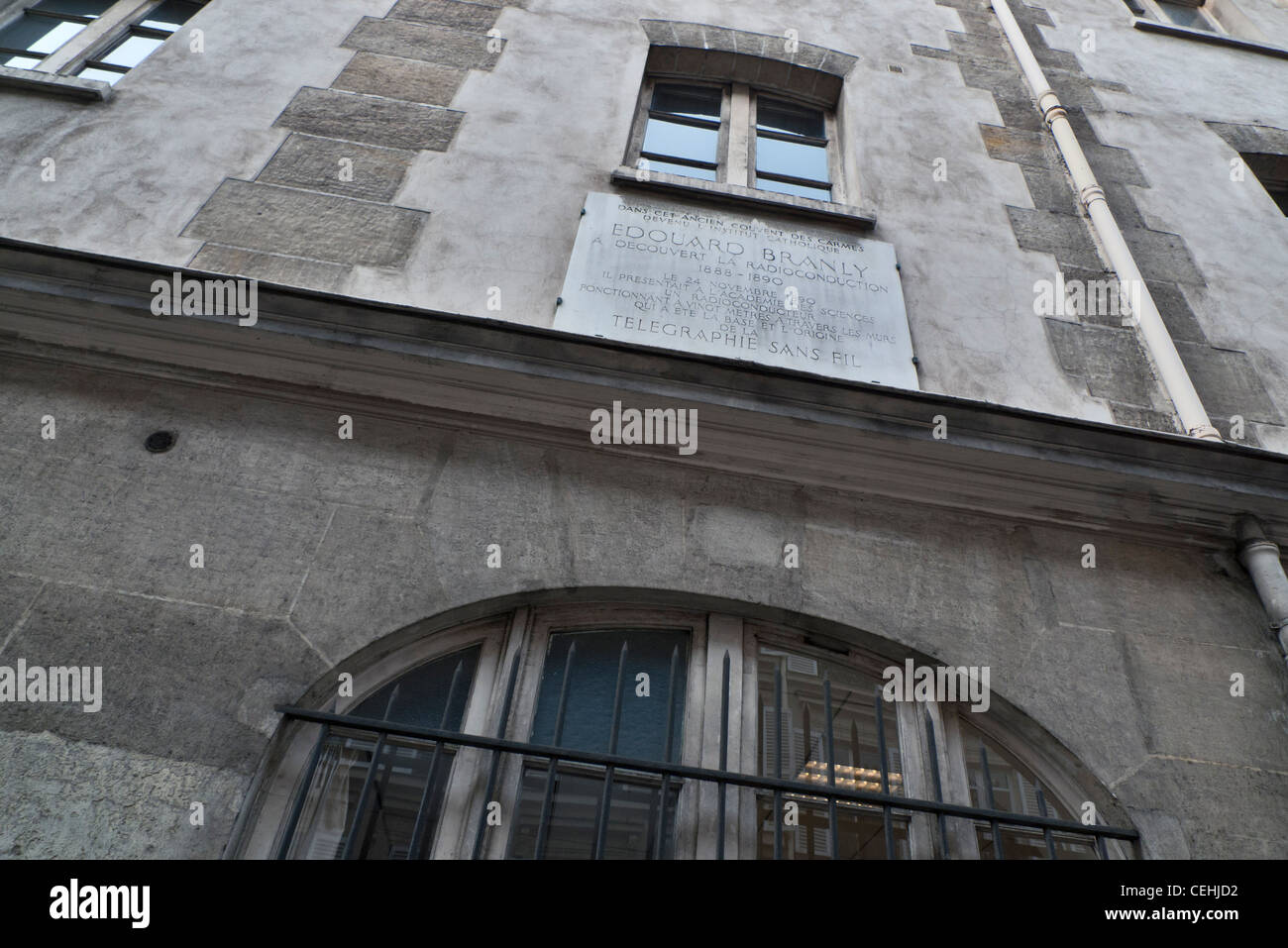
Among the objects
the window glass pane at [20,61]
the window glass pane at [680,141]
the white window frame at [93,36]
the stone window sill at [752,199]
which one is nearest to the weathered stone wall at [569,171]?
the stone window sill at [752,199]

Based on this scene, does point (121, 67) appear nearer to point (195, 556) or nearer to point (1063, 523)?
point (195, 556)

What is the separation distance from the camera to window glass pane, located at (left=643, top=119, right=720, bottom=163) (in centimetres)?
565

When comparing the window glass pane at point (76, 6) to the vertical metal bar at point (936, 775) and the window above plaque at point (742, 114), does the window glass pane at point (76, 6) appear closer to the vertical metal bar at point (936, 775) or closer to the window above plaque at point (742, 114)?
the window above plaque at point (742, 114)

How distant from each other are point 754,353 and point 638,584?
1434mm

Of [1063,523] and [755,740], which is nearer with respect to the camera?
[755,740]

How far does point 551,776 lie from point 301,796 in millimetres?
814

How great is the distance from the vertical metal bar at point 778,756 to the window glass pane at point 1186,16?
29.5 ft

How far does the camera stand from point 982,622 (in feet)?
11.2

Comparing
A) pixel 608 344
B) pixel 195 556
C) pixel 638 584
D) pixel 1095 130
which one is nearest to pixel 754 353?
pixel 608 344

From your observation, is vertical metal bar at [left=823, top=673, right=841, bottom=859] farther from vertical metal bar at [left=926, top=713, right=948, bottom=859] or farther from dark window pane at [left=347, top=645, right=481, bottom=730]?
dark window pane at [left=347, top=645, right=481, bottom=730]

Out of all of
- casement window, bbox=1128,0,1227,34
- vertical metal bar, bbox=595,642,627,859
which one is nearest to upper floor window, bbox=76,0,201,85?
vertical metal bar, bbox=595,642,627,859

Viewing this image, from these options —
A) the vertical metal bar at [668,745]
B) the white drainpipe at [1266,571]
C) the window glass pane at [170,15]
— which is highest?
the window glass pane at [170,15]

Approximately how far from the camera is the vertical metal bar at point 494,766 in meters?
2.77

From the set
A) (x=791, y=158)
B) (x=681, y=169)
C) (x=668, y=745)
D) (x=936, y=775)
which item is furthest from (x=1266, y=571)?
(x=681, y=169)
